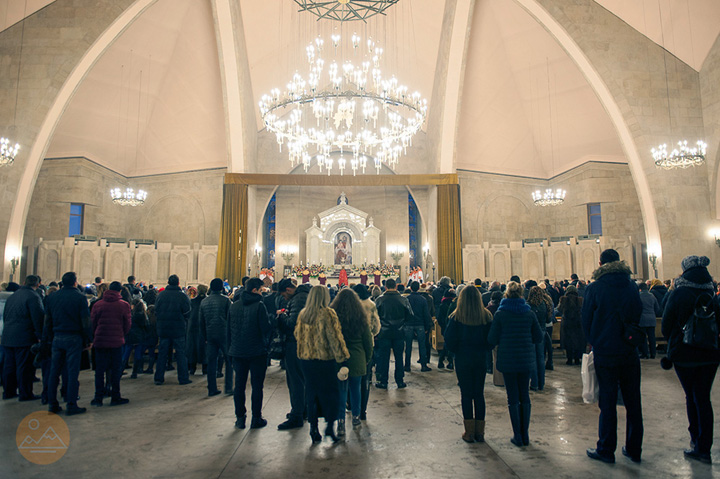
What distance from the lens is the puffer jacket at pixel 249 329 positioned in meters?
4.05

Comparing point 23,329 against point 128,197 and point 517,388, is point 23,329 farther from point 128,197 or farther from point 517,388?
point 128,197

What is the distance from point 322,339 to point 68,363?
282 centimetres

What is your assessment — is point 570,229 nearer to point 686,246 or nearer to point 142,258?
point 686,246

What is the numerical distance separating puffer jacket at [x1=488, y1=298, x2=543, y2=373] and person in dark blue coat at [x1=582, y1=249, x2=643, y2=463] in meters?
0.47

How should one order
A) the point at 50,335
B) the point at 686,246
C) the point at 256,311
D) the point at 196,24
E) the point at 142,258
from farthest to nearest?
the point at 142,258
the point at 196,24
the point at 686,246
the point at 50,335
the point at 256,311

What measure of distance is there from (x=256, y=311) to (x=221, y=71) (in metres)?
14.4

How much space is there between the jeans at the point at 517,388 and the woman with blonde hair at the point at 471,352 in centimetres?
21

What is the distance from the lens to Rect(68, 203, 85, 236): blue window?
53.4ft

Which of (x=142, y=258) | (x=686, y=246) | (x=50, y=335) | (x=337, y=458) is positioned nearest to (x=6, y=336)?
(x=50, y=335)

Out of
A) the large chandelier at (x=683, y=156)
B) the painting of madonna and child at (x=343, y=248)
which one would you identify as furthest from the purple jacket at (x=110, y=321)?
the painting of madonna and child at (x=343, y=248)

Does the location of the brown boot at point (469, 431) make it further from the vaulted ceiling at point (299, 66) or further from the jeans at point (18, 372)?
the vaulted ceiling at point (299, 66)

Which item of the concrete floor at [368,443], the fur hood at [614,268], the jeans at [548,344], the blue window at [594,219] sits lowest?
the concrete floor at [368,443]

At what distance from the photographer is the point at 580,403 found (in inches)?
185

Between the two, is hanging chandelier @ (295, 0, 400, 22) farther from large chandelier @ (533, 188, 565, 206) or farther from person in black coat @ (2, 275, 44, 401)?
large chandelier @ (533, 188, 565, 206)
